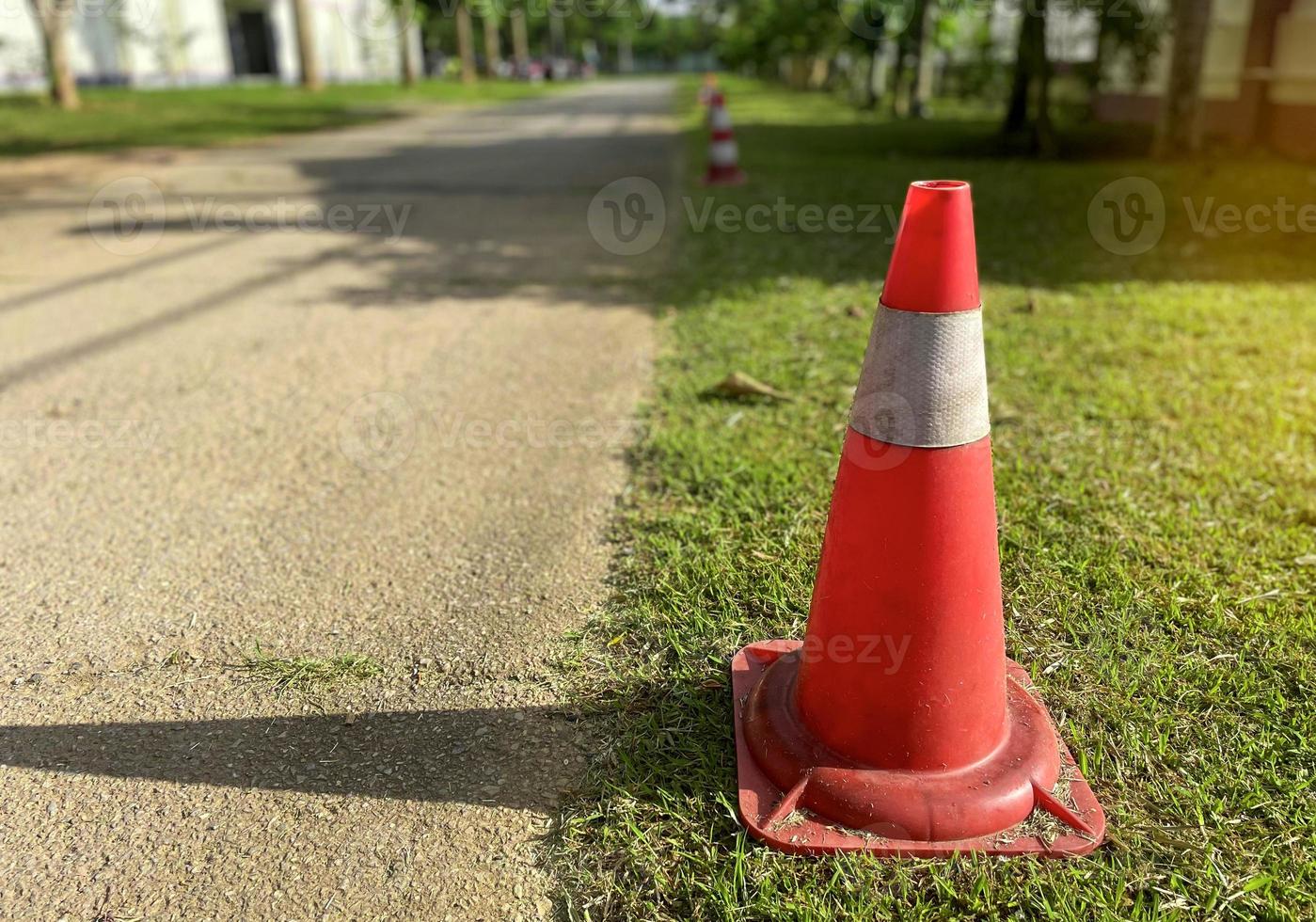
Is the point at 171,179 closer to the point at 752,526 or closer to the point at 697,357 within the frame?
the point at 697,357

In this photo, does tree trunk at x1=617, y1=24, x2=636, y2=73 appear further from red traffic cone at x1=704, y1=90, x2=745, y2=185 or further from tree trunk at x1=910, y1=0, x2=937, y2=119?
red traffic cone at x1=704, y1=90, x2=745, y2=185

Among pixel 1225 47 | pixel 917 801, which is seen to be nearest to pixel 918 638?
pixel 917 801

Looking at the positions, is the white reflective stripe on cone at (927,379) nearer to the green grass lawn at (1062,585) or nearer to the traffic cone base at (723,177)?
the green grass lawn at (1062,585)

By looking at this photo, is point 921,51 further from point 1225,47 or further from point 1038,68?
point 1038,68

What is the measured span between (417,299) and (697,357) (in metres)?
1.97

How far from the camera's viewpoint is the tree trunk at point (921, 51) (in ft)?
54.9

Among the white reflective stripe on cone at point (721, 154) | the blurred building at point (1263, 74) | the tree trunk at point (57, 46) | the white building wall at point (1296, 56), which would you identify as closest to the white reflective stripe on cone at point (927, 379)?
the white reflective stripe on cone at point (721, 154)

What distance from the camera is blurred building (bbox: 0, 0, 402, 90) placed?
87.2 feet

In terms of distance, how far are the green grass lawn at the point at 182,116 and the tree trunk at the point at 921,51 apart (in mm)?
10290

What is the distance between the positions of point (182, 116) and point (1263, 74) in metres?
16.5

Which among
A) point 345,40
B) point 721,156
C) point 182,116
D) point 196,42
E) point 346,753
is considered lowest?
point 346,753

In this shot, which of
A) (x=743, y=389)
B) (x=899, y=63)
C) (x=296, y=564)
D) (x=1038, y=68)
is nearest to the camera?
(x=296, y=564)

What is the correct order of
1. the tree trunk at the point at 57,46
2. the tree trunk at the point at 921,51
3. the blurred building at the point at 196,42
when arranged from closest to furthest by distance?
the tree trunk at the point at 57,46, the tree trunk at the point at 921,51, the blurred building at the point at 196,42

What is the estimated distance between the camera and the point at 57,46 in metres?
16.4
